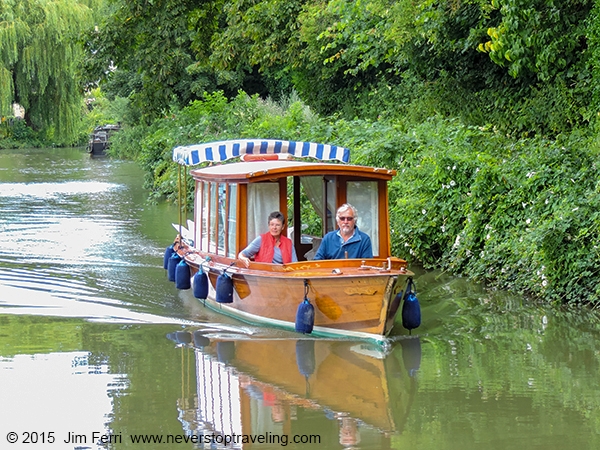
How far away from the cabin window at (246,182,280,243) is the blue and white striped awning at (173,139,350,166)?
126 cm

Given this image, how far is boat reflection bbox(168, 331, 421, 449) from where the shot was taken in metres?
8.41

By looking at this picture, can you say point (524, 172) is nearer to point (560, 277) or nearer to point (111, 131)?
point (560, 277)

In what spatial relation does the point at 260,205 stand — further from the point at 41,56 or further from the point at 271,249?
the point at 41,56

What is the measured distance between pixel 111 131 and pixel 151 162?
981 inches

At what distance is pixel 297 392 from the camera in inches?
387

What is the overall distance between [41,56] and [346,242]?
3976cm

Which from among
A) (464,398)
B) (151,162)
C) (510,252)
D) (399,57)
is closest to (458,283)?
(510,252)

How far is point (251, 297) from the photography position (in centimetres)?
1255

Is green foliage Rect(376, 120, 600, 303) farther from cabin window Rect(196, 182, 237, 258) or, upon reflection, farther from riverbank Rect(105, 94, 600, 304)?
cabin window Rect(196, 182, 237, 258)

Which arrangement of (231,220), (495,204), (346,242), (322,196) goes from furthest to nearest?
(495,204)
(322,196)
(231,220)
(346,242)

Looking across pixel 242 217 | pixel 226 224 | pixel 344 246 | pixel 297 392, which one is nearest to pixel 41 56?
pixel 226 224

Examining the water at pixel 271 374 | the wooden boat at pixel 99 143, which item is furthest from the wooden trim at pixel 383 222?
the wooden boat at pixel 99 143

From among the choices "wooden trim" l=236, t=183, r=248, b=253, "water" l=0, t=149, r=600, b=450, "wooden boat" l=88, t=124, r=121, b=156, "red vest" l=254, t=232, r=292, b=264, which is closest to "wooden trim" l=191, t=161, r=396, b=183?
"wooden trim" l=236, t=183, r=248, b=253

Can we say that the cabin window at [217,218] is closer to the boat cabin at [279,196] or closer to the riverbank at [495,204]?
the boat cabin at [279,196]
